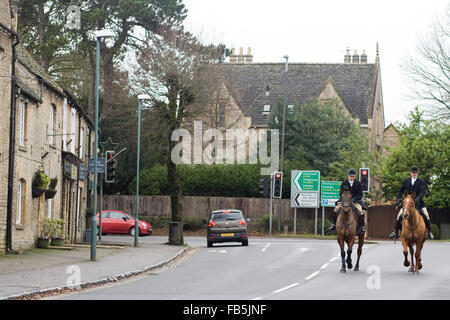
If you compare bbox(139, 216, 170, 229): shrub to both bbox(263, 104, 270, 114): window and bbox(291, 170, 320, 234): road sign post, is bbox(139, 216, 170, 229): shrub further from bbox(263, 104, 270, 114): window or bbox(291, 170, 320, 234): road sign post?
bbox(263, 104, 270, 114): window

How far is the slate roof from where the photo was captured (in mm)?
71000

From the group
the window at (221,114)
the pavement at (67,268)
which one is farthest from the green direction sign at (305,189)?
the pavement at (67,268)

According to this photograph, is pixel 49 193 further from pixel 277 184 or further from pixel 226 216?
pixel 277 184

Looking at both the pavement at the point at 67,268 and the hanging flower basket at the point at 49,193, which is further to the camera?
the hanging flower basket at the point at 49,193

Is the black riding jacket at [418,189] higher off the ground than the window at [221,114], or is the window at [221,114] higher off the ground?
the window at [221,114]

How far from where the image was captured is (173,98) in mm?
40781

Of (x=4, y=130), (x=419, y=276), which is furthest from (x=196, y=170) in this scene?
(x=419, y=276)

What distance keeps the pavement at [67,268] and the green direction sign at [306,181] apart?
63.4ft

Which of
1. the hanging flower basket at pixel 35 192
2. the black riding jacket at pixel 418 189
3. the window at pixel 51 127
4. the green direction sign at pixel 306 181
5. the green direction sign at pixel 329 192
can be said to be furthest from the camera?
the green direction sign at pixel 306 181

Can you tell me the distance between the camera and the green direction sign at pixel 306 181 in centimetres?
5269

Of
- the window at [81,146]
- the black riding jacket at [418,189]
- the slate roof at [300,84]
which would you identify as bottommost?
the black riding jacket at [418,189]

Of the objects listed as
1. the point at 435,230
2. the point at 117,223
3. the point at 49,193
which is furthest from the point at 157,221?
the point at 49,193

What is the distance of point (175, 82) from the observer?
134 ft

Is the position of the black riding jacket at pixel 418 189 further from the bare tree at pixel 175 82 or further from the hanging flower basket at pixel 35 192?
the bare tree at pixel 175 82
